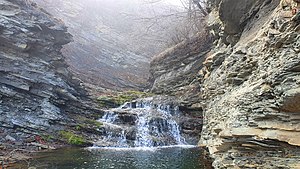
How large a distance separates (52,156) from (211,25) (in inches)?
443

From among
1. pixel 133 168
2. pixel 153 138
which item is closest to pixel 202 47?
pixel 153 138

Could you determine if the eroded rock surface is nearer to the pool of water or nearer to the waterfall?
the pool of water

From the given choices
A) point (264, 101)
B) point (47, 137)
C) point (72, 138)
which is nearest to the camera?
point (264, 101)

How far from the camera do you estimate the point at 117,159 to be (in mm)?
13539

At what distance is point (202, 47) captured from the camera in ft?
84.3

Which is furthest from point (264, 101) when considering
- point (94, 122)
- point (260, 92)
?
point (94, 122)

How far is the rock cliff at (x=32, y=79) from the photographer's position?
54.7 ft

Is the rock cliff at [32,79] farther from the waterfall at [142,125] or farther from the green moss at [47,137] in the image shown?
the waterfall at [142,125]

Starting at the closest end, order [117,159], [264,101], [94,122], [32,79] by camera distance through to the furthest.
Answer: [264,101] < [117,159] < [32,79] < [94,122]

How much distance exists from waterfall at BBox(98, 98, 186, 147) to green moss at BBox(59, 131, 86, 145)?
129 centimetres

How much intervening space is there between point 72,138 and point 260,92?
12.5 metres

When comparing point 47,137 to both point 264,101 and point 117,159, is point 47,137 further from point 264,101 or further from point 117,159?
point 264,101

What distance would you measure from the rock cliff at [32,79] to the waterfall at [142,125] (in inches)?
94.7

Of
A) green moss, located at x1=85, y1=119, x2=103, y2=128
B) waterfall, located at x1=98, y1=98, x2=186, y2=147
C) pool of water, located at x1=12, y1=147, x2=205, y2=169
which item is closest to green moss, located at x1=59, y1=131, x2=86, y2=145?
pool of water, located at x1=12, y1=147, x2=205, y2=169
